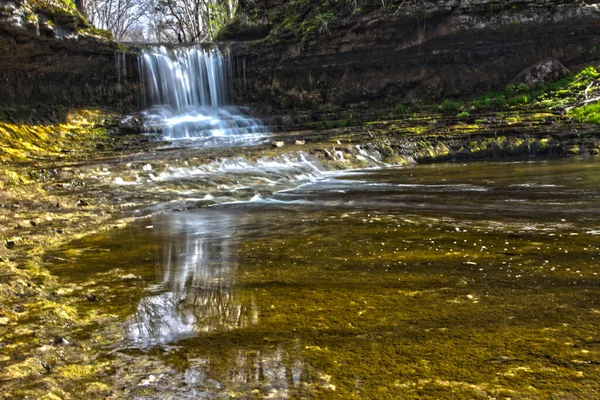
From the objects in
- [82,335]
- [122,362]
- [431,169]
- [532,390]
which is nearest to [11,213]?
[82,335]

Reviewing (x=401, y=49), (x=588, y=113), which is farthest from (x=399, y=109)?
(x=588, y=113)

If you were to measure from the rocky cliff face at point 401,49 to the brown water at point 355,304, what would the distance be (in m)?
14.4

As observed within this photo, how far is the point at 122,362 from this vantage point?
6.75ft

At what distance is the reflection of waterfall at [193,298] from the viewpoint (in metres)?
2.40

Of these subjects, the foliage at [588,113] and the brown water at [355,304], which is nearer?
the brown water at [355,304]

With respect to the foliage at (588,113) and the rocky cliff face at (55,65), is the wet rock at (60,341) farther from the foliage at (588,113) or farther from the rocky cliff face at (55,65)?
the foliage at (588,113)

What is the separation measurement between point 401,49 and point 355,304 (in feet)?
59.5

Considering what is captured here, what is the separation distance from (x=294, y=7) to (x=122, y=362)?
21529 millimetres

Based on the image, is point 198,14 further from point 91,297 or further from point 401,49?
point 91,297

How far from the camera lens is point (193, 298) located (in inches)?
113

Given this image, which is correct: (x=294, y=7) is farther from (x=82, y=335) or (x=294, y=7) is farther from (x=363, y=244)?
(x=82, y=335)

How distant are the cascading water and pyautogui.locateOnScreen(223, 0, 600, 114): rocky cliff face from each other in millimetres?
1246

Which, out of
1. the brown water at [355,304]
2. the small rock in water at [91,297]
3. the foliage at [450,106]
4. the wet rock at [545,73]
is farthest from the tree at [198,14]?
the small rock in water at [91,297]

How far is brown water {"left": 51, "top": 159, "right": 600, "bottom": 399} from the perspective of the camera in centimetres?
182
